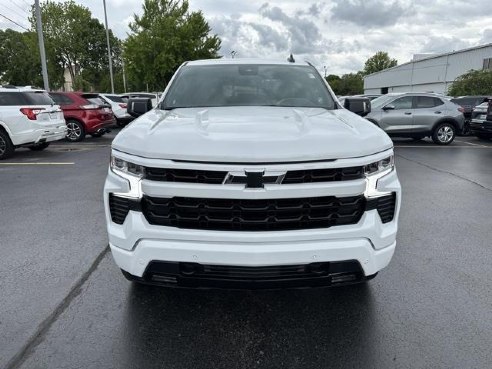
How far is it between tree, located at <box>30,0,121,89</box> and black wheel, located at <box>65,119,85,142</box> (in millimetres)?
43220

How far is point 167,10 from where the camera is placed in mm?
36219

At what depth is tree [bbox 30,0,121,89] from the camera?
50812 millimetres

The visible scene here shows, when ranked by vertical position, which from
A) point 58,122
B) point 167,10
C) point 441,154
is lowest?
point 441,154

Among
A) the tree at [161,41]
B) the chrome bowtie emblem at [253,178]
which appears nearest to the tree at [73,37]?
the tree at [161,41]

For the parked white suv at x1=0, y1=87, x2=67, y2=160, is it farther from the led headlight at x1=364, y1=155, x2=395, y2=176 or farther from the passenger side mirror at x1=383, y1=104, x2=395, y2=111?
the passenger side mirror at x1=383, y1=104, x2=395, y2=111

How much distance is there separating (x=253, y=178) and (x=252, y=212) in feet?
0.69

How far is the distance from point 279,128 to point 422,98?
12431mm

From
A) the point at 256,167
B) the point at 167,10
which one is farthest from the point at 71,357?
the point at 167,10

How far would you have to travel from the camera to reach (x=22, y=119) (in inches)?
387

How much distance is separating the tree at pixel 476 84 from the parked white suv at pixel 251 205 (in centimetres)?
2752

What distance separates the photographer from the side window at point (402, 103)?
1335 centimetres

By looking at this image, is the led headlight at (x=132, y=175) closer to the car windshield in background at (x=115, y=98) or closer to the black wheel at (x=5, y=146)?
the black wheel at (x=5, y=146)

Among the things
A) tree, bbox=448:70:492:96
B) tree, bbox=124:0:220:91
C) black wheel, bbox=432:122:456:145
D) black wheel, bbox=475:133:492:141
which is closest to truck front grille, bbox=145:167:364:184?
black wheel, bbox=432:122:456:145

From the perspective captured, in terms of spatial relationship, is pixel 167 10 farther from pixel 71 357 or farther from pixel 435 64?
pixel 71 357
